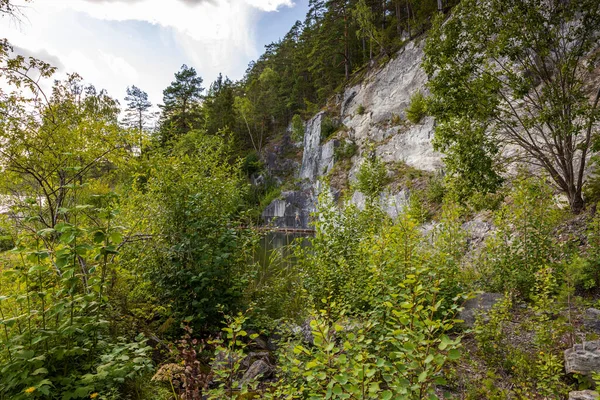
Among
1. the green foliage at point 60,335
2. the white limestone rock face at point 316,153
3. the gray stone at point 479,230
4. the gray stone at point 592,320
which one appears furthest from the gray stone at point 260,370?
the white limestone rock face at point 316,153

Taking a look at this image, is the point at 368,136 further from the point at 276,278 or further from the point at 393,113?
the point at 276,278

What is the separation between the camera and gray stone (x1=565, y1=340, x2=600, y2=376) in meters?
2.26

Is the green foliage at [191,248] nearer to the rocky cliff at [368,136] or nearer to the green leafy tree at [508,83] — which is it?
the green leafy tree at [508,83]

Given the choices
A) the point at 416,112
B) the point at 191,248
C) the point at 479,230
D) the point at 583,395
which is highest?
the point at 416,112

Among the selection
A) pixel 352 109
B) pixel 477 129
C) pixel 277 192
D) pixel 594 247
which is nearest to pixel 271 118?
pixel 277 192

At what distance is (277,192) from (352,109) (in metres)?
11.6

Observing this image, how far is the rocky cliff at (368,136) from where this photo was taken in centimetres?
1803

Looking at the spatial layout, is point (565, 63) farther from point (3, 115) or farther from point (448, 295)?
point (3, 115)

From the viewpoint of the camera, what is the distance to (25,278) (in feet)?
6.64

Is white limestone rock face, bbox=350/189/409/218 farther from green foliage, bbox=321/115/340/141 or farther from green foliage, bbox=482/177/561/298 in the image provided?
green foliage, bbox=321/115/340/141

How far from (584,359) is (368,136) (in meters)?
22.3

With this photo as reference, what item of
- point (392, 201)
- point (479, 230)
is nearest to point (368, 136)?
point (392, 201)

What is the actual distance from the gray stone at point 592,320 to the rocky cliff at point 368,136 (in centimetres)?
1166

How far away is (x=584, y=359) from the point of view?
230 centimetres
